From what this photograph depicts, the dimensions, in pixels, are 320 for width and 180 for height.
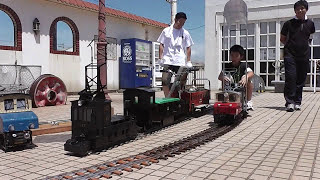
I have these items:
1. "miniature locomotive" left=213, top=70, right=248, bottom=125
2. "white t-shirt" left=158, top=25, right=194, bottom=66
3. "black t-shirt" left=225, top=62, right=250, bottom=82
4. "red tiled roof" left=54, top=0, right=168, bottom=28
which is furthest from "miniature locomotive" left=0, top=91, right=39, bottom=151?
"red tiled roof" left=54, top=0, right=168, bottom=28

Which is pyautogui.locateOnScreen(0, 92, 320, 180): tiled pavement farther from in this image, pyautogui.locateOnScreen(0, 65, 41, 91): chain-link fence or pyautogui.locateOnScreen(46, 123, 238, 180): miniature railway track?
pyautogui.locateOnScreen(0, 65, 41, 91): chain-link fence

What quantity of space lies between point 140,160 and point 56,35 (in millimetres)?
9897

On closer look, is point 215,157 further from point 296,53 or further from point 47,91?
point 47,91

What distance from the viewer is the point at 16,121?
405 centimetres

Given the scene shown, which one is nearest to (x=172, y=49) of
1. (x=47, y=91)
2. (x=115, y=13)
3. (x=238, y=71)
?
(x=238, y=71)

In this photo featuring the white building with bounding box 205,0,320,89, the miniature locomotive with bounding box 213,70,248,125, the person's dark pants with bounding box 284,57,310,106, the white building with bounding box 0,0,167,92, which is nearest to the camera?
the miniature locomotive with bounding box 213,70,248,125

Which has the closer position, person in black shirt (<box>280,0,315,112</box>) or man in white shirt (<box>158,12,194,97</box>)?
Result: man in white shirt (<box>158,12,194,97</box>)

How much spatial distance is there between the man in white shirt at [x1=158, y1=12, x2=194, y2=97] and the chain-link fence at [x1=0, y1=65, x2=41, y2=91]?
4.33m

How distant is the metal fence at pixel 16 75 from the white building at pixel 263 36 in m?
8.12

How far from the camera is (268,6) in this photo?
1416 centimetres

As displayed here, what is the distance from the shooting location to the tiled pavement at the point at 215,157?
10.6ft

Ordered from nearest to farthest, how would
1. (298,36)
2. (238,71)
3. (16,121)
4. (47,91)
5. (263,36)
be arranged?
1. (16,121)
2. (238,71)
3. (298,36)
4. (47,91)
5. (263,36)

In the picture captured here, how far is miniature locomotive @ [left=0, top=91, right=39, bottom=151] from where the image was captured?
4.02 m

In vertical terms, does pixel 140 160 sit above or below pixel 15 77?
below
